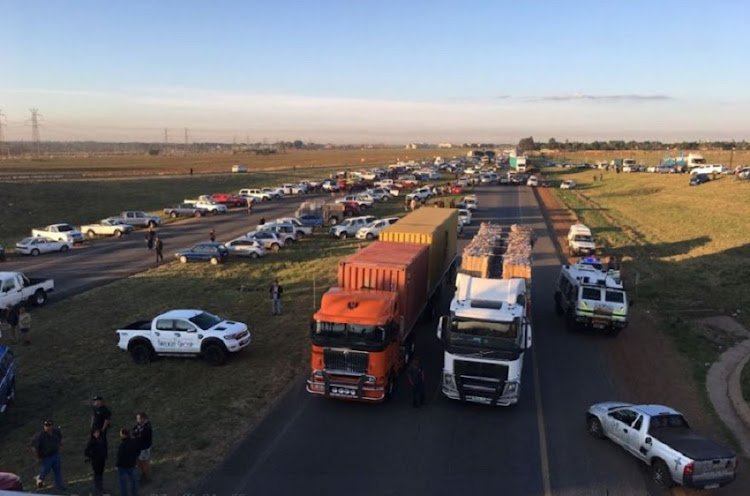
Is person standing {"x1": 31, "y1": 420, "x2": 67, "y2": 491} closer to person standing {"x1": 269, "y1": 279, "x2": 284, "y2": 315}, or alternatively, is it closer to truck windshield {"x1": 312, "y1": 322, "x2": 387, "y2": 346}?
truck windshield {"x1": 312, "y1": 322, "x2": 387, "y2": 346}

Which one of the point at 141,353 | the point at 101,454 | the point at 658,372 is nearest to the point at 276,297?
the point at 141,353

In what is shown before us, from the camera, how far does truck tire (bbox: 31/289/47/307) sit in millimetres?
25766

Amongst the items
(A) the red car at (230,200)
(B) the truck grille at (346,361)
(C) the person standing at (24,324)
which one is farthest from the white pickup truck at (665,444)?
(A) the red car at (230,200)

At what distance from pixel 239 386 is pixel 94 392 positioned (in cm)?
400

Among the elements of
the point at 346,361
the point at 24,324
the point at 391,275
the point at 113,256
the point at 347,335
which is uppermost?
the point at 391,275

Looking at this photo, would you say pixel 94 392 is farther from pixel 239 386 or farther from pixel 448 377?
pixel 448 377

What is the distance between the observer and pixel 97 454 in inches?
440

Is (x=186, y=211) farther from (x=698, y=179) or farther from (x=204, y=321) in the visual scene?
(x=698, y=179)

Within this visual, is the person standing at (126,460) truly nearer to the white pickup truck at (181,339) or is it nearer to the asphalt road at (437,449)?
the asphalt road at (437,449)

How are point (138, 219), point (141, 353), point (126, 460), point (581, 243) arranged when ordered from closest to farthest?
point (126, 460) → point (141, 353) → point (581, 243) → point (138, 219)

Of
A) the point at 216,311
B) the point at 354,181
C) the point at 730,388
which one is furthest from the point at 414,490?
the point at 354,181

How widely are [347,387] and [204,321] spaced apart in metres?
6.64

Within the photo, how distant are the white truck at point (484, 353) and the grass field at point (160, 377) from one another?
201 inches

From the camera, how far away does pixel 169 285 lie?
3022 cm
